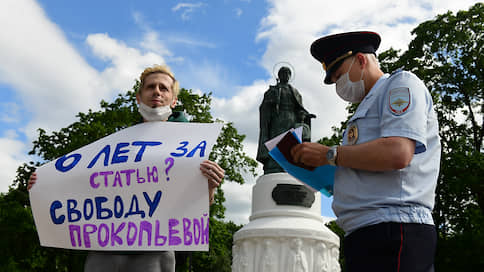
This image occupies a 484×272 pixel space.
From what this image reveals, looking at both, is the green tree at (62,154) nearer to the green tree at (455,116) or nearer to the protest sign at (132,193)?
the green tree at (455,116)

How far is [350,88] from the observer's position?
269cm

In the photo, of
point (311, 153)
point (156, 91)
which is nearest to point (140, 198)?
point (156, 91)

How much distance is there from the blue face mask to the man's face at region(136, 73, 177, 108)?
131 cm

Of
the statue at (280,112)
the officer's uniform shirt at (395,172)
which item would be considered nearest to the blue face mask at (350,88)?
the officer's uniform shirt at (395,172)

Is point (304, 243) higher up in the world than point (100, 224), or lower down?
higher up

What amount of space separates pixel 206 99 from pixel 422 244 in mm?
21480

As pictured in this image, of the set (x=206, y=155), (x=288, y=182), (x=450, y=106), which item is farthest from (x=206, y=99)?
(x=206, y=155)

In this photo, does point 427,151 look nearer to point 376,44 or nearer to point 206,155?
point 376,44

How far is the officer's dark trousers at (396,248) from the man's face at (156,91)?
5.82 feet

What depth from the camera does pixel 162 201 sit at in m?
3.35

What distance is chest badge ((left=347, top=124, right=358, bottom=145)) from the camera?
2502mm

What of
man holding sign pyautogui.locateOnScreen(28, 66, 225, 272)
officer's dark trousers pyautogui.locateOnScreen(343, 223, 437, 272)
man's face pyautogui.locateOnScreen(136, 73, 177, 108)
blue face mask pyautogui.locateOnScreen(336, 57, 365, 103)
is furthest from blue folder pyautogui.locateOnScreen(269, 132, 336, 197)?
man's face pyautogui.locateOnScreen(136, 73, 177, 108)

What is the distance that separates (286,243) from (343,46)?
22.1ft

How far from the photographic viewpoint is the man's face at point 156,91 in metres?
3.57
